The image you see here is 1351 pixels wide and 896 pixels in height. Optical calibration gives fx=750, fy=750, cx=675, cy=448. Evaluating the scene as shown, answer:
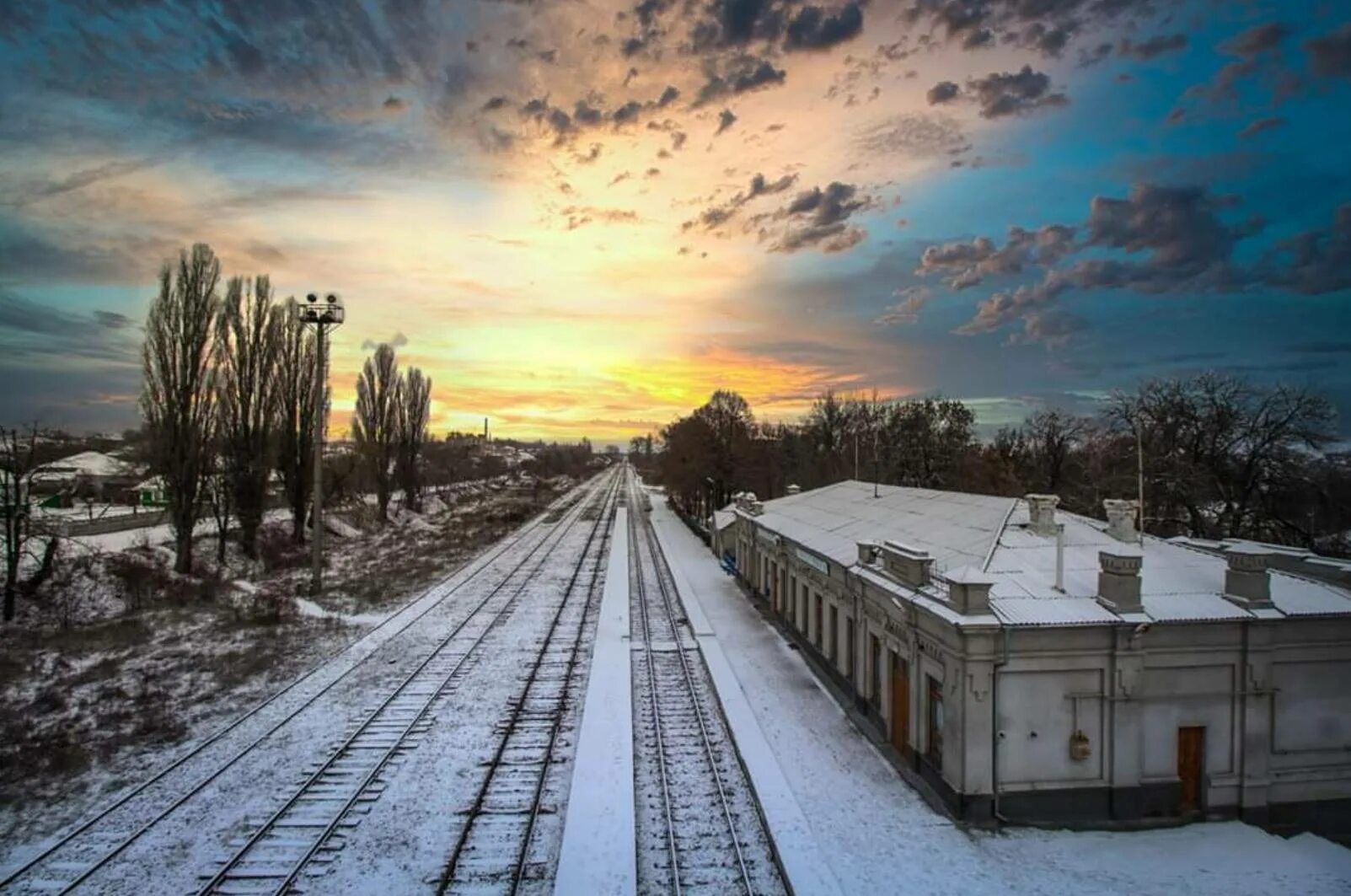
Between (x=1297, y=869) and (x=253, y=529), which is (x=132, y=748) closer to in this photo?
(x=1297, y=869)

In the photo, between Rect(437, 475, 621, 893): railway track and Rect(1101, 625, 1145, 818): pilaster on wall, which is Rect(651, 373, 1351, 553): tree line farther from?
Rect(437, 475, 621, 893): railway track

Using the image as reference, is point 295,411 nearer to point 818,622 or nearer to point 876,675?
point 818,622

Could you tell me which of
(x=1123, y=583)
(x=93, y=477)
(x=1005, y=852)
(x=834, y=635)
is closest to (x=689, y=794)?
(x=1005, y=852)

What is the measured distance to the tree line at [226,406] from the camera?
105ft

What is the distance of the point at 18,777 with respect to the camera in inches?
528

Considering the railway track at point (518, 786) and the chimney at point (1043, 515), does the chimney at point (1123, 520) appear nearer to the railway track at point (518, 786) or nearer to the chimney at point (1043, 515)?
the chimney at point (1043, 515)

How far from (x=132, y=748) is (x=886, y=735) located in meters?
15.1

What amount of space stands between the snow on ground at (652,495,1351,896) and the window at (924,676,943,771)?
73 centimetres

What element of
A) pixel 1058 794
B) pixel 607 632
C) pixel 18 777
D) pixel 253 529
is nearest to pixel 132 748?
pixel 18 777

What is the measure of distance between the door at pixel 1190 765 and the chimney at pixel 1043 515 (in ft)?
15.5

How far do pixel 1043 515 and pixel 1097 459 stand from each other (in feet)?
97.2

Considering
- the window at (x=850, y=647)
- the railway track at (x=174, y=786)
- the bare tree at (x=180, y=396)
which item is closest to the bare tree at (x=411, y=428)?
the bare tree at (x=180, y=396)

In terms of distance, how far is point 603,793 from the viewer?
13.1 meters

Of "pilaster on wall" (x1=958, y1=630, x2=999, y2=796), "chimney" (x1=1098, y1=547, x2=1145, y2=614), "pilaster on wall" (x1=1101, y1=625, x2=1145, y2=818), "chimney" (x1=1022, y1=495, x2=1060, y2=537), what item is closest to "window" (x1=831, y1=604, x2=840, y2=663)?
"chimney" (x1=1022, y1=495, x2=1060, y2=537)
